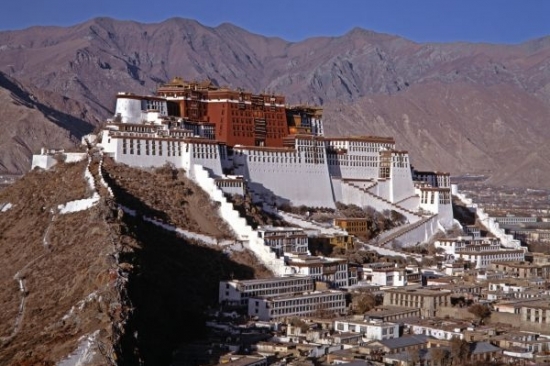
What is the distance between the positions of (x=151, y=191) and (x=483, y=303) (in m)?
18.3

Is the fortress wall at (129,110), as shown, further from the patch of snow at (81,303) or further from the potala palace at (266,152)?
the patch of snow at (81,303)

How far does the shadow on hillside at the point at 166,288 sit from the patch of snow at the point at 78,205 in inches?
72.2

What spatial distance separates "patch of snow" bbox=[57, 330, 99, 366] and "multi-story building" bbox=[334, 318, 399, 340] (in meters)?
14.0

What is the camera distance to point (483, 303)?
2557 inches

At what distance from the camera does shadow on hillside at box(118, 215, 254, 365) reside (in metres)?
51.5

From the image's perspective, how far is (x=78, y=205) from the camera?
64.0 m

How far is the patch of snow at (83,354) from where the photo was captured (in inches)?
1831

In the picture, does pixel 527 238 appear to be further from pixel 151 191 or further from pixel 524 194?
pixel 524 194

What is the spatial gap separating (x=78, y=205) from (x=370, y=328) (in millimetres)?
16057

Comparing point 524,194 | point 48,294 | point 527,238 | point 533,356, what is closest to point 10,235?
point 48,294

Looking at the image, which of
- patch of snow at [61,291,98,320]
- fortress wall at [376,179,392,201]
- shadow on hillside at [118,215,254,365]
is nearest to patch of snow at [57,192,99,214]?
shadow on hillside at [118,215,254,365]

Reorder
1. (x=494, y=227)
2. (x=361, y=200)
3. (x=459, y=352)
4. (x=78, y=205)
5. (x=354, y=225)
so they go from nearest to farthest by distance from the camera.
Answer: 1. (x=459, y=352)
2. (x=78, y=205)
3. (x=354, y=225)
4. (x=361, y=200)
5. (x=494, y=227)

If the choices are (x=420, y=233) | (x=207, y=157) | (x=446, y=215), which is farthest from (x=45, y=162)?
(x=446, y=215)

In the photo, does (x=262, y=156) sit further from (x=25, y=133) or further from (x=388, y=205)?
(x=25, y=133)
